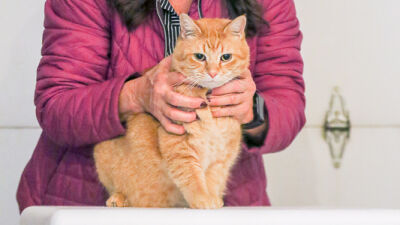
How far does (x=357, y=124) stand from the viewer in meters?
1.40

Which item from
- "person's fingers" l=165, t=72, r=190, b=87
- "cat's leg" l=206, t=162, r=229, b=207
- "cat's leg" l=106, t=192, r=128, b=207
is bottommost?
"cat's leg" l=106, t=192, r=128, b=207

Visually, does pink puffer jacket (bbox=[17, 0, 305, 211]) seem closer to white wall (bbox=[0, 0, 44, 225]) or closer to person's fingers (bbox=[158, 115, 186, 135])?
person's fingers (bbox=[158, 115, 186, 135])

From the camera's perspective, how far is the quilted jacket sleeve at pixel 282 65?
95 cm

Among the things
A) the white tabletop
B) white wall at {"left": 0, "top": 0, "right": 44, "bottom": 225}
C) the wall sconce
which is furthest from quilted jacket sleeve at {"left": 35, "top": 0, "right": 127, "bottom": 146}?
the wall sconce

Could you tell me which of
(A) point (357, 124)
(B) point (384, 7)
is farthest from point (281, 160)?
(B) point (384, 7)

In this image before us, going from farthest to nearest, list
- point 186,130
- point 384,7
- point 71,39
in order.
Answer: point 384,7
point 71,39
point 186,130

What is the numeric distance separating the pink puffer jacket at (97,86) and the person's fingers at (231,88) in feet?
0.39

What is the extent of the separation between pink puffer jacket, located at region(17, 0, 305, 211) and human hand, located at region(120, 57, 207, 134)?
0.02 metres

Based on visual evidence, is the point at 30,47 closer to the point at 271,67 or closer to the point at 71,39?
the point at 71,39

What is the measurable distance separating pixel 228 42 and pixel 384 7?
0.71 metres

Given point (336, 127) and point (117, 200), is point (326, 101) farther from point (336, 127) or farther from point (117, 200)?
point (117, 200)

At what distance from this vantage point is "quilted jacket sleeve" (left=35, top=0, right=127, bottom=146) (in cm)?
85

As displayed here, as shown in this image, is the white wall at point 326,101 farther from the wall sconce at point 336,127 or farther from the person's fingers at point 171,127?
the person's fingers at point 171,127

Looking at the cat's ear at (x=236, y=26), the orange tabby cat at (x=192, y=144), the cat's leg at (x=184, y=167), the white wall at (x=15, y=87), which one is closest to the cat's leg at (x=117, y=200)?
the orange tabby cat at (x=192, y=144)
